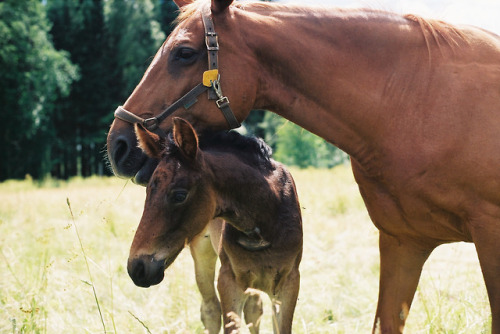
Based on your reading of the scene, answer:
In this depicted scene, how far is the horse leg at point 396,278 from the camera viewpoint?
267cm

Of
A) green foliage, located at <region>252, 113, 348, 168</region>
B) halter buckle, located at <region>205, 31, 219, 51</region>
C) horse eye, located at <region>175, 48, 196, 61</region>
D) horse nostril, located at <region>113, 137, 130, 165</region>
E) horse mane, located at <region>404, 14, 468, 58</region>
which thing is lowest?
green foliage, located at <region>252, 113, 348, 168</region>

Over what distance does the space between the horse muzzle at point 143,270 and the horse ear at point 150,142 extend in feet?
1.91

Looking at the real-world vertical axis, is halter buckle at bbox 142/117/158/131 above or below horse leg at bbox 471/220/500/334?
above

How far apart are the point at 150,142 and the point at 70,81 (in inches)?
1122

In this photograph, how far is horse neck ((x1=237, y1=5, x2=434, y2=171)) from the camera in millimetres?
2422

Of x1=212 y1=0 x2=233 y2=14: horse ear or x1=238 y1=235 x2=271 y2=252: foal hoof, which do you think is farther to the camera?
x1=238 y1=235 x2=271 y2=252: foal hoof

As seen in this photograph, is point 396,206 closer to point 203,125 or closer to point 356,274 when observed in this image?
point 203,125

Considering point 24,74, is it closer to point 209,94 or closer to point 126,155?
point 126,155

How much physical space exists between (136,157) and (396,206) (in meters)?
A: 1.44

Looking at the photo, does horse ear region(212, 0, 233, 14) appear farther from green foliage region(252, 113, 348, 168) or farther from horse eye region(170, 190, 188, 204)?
green foliage region(252, 113, 348, 168)

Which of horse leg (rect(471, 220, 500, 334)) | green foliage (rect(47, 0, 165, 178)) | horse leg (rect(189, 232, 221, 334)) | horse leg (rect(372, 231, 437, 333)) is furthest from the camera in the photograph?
green foliage (rect(47, 0, 165, 178))

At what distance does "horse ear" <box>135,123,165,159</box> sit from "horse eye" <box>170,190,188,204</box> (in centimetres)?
24

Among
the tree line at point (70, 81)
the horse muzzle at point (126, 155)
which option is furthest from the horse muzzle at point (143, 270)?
the tree line at point (70, 81)

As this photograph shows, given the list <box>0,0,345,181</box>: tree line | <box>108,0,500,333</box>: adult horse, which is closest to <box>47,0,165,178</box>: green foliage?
<box>0,0,345,181</box>: tree line
